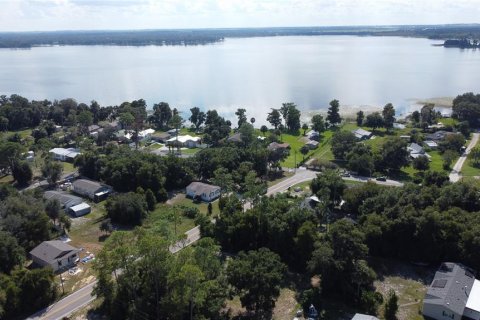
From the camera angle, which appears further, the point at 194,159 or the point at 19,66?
the point at 19,66

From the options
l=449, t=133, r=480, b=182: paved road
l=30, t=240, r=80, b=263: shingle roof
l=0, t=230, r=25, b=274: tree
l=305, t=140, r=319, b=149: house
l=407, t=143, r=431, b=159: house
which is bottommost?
l=449, t=133, r=480, b=182: paved road

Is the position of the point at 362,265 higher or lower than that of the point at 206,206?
higher

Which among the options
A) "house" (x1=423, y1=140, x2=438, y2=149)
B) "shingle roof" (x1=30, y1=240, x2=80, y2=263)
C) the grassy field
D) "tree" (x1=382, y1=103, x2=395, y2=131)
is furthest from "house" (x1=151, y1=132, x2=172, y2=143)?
"house" (x1=423, y1=140, x2=438, y2=149)

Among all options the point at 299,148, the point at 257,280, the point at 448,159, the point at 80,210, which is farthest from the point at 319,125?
the point at 257,280

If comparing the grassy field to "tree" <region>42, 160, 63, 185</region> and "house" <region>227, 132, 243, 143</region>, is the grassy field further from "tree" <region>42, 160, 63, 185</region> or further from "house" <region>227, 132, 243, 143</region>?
"tree" <region>42, 160, 63, 185</region>

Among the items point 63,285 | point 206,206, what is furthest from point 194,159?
point 63,285

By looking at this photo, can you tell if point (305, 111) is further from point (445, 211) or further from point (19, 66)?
point (19, 66)

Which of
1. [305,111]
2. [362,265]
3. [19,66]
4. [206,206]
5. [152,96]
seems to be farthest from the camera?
[19,66]

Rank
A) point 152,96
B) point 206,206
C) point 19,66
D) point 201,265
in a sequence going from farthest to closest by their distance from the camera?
point 19,66
point 152,96
point 206,206
point 201,265
